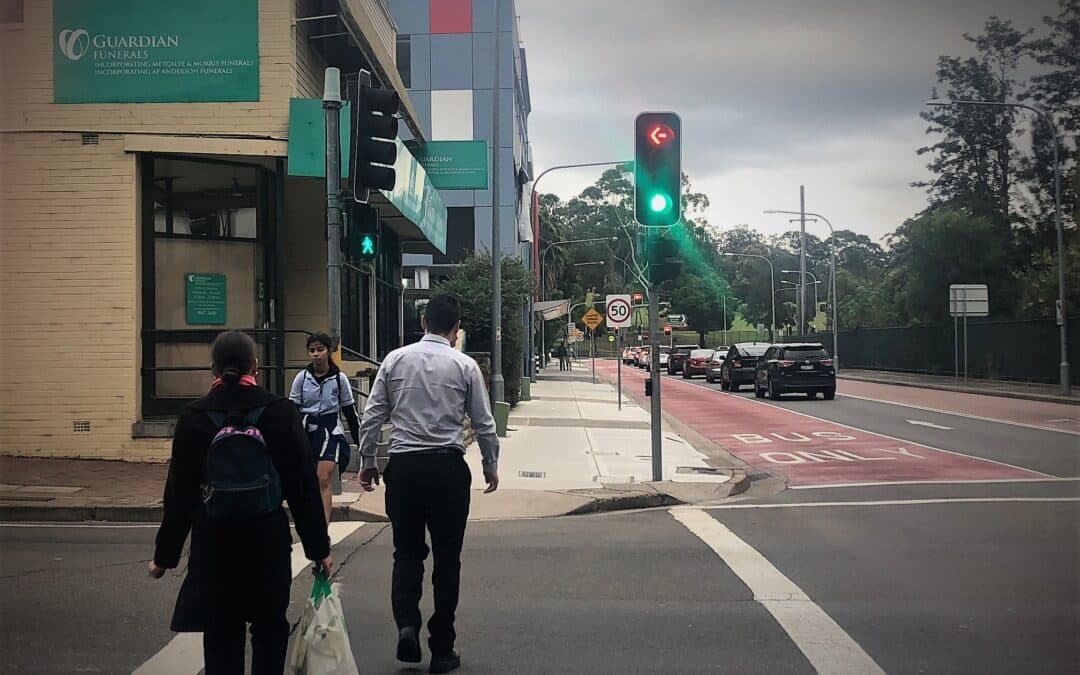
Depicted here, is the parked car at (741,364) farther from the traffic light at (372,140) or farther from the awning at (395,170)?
the traffic light at (372,140)

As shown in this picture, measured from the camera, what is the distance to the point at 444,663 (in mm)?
5227

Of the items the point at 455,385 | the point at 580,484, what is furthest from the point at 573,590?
the point at 580,484

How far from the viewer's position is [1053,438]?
17875 millimetres

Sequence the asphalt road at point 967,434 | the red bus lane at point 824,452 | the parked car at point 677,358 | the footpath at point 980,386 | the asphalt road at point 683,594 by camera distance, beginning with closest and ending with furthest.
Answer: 1. the asphalt road at point 683,594
2. the red bus lane at point 824,452
3. the asphalt road at point 967,434
4. the footpath at point 980,386
5. the parked car at point 677,358

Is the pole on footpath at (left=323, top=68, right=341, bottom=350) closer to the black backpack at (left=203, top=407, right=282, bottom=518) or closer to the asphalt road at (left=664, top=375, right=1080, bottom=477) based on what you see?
the black backpack at (left=203, top=407, right=282, bottom=518)

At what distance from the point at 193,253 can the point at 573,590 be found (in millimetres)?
9330

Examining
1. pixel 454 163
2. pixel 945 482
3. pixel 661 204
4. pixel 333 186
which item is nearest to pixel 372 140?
pixel 333 186

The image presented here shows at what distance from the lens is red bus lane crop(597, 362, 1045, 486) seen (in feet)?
44.6

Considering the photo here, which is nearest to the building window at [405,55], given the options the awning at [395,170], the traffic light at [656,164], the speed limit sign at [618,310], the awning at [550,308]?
the awning at [550,308]

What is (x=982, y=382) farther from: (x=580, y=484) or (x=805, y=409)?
(x=580, y=484)

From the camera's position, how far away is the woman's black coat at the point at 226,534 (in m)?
3.99

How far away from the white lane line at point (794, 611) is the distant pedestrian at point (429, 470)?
1929mm

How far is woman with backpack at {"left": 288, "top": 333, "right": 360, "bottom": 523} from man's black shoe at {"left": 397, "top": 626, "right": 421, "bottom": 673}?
3.54 m

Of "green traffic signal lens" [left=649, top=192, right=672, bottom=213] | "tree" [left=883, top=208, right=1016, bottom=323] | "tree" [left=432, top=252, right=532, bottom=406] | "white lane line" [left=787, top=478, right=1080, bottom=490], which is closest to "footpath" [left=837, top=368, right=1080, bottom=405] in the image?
"tree" [left=883, top=208, right=1016, bottom=323]
